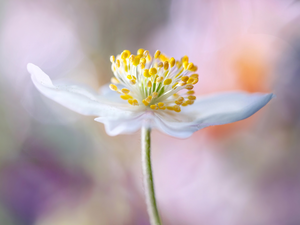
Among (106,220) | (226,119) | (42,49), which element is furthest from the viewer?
(42,49)

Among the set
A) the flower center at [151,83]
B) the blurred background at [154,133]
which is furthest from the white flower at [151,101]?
the blurred background at [154,133]

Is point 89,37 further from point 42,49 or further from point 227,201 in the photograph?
point 227,201

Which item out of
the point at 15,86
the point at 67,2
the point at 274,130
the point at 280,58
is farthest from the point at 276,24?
the point at 15,86

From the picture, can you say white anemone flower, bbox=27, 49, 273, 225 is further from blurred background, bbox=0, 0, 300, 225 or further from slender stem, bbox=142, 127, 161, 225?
blurred background, bbox=0, 0, 300, 225

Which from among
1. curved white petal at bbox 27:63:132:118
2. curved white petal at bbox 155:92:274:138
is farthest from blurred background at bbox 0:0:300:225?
curved white petal at bbox 27:63:132:118

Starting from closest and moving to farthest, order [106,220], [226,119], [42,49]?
[226,119] < [106,220] < [42,49]

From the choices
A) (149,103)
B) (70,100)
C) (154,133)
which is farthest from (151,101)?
(154,133)

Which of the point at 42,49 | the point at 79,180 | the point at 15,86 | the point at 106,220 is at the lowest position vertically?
the point at 106,220
